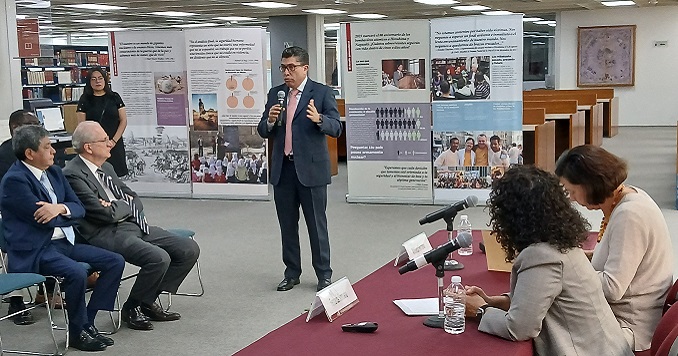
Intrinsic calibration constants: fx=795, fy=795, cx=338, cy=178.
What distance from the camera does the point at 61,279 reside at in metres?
4.39

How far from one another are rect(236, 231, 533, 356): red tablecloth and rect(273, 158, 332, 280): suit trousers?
2655 millimetres

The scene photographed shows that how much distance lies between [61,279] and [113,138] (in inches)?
152

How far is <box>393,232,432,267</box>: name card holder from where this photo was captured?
10.3ft

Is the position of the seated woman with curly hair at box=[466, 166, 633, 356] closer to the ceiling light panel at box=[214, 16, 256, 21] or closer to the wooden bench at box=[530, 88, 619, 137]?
the wooden bench at box=[530, 88, 619, 137]

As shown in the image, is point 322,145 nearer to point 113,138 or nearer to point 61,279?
point 61,279

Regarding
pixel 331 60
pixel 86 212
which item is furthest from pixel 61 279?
pixel 331 60

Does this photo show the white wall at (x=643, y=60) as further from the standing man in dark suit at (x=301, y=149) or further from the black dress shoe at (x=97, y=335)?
the black dress shoe at (x=97, y=335)

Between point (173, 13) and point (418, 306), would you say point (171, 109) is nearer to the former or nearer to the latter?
point (173, 13)

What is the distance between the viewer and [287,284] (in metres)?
5.69

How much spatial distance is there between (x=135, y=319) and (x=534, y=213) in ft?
10.4

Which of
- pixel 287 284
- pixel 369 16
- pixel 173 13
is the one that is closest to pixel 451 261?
pixel 287 284

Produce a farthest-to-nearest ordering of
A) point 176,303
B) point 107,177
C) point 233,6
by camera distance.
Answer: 1. point 233,6
2. point 176,303
3. point 107,177

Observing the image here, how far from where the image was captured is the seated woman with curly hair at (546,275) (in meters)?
2.30

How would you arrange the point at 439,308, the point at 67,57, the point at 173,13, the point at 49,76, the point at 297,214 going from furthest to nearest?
the point at 67,57 < the point at 49,76 < the point at 173,13 < the point at 297,214 < the point at 439,308
